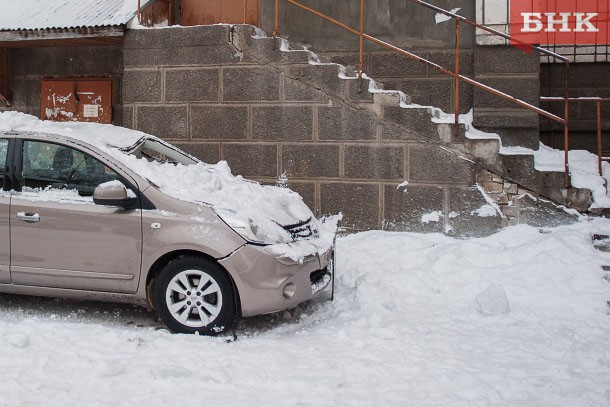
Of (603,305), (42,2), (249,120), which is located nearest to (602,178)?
(603,305)

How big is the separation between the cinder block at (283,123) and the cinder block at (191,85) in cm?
66

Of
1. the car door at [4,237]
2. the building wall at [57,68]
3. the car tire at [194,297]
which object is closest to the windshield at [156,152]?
the car door at [4,237]

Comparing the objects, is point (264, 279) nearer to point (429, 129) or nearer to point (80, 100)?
point (429, 129)

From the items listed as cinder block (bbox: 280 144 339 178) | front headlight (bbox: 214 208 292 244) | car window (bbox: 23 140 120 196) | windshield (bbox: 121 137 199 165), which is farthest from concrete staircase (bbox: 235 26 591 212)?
car window (bbox: 23 140 120 196)

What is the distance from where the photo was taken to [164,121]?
9531 mm

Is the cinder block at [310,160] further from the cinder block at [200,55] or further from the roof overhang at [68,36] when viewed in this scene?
the roof overhang at [68,36]

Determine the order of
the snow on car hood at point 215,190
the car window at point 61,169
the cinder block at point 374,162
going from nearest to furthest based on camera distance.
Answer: the snow on car hood at point 215,190, the car window at point 61,169, the cinder block at point 374,162

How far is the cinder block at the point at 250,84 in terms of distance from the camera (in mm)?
9055

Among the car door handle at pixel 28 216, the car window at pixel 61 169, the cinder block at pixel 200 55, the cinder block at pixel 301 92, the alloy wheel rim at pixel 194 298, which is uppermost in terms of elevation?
the cinder block at pixel 200 55

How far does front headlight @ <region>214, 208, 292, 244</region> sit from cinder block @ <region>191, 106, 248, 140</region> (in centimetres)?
369

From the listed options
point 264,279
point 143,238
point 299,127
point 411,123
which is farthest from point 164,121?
→ point 264,279

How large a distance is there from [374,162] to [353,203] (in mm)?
570

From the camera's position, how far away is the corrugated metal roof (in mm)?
9578

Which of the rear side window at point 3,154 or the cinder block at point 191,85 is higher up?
the cinder block at point 191,85
